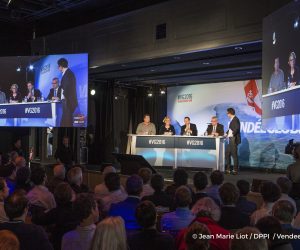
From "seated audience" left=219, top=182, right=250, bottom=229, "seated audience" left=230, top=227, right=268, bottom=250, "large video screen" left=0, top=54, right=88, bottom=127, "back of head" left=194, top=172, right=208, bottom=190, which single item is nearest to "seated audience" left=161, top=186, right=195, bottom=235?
"seated audience" left=219, top=182, right=250, bottom=229

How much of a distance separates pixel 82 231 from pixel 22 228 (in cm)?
39

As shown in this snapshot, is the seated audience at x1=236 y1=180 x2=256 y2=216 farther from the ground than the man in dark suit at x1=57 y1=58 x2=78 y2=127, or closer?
closer

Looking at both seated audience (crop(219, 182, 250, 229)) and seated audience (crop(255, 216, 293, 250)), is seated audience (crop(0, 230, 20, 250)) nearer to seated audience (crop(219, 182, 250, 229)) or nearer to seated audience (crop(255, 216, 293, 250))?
seated audience (crop(255, 216, 293, 250))

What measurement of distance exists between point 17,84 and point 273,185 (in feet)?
25.6

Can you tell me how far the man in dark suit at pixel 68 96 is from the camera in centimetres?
927

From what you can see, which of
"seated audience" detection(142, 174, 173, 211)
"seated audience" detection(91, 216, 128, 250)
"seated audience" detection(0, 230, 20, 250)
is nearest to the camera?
"seated audience" detection(0, 230, 20, 250)

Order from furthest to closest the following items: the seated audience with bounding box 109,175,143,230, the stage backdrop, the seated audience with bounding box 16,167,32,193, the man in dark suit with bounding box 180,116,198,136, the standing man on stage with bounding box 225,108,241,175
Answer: the stage backdrop → the man in dark suit with bounding box 180,116,198,136 → the standing man on stage with bounding box 225,108,241,175 → the seated audience with bounding box 16,167,32,193 → the seated audience with bounding box 109,175,143,230

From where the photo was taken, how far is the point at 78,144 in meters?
11.9

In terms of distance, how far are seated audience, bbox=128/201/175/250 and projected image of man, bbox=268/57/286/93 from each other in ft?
11.8

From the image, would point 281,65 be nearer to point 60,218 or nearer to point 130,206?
point 130,206

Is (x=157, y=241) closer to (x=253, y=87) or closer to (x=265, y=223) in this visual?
(x=265, y=223)

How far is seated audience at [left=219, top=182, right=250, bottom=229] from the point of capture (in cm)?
335

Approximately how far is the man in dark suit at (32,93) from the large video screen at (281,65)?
5583 mm

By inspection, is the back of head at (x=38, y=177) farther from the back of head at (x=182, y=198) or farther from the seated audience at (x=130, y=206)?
the back of head at (x=182, y=198)
